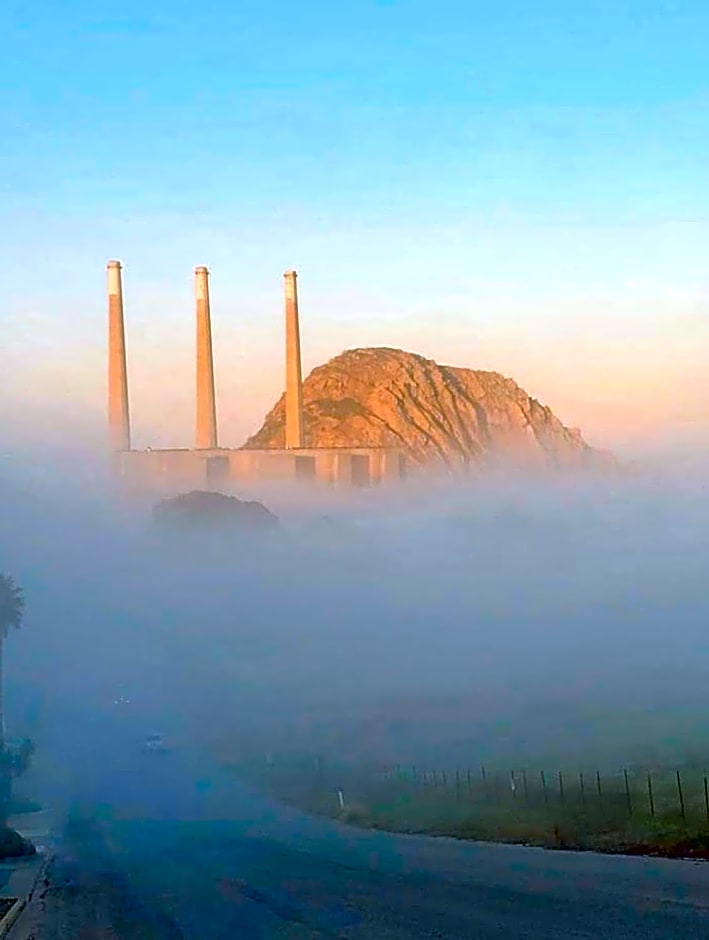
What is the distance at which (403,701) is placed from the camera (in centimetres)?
13138

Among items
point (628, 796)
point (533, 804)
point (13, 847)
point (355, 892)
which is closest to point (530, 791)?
point (533, 804)

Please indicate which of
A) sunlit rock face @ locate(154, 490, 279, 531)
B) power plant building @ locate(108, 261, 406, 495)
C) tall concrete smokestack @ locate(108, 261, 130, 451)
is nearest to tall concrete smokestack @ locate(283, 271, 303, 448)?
power plant building @ locate(108, 261, 406, 495)

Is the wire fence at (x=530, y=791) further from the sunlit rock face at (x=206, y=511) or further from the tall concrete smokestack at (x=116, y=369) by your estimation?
the sunlit rock face at (x=206, y=511)

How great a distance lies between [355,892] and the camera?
3603cm

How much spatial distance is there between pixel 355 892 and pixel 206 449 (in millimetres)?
129361

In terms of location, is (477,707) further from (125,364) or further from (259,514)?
(259,514)

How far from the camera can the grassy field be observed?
4284 centimetres

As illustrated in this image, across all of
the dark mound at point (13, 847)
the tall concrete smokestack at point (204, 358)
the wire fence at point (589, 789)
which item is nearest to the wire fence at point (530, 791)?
the wire fence at point (589, 789)

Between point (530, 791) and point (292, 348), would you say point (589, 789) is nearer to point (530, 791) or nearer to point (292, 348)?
point (530, 791)

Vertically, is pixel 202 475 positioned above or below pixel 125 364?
below

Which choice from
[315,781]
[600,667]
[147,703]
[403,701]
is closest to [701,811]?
[315,781]

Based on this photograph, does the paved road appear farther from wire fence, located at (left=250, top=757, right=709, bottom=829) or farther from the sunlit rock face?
the sunlit rock face

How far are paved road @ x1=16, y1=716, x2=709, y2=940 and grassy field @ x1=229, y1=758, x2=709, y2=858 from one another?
7.08 feet

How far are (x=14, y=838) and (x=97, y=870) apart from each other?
591 inches
